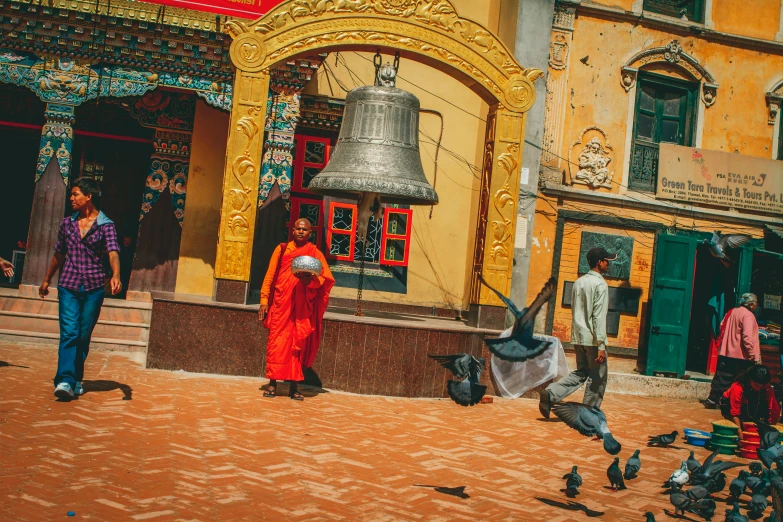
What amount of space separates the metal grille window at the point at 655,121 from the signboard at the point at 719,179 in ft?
0.73

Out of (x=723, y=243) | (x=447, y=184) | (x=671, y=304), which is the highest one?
(x=447, y=184)

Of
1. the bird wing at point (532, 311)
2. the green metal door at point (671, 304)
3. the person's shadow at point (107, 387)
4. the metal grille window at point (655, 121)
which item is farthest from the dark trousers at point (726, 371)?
the person's shadow at point (107, 387)

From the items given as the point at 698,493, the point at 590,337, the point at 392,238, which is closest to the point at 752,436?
the point at 590,337

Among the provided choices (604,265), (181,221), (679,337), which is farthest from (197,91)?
(679,337)

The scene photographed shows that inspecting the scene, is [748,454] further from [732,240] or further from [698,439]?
[732,240]

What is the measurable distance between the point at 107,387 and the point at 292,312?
6.44ft

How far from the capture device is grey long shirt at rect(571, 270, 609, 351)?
8727mm

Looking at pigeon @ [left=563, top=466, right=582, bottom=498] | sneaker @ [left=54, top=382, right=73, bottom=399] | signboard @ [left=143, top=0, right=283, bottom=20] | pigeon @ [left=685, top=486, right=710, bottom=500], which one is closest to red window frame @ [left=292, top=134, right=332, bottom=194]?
signboard @ [left=143, top=0, right=283, bottom=20]

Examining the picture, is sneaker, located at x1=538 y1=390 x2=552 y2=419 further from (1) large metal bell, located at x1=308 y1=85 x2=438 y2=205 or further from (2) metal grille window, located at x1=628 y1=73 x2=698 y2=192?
(2) metal grille window, located at x1=628 y1=73 x2=698 y2=192

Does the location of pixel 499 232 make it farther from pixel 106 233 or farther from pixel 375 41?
pixel 106 233

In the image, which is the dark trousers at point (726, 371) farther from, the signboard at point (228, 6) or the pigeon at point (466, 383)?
the signboard at point (228, 6)

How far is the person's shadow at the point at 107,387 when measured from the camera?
7806 millimetres

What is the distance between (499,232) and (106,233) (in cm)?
490

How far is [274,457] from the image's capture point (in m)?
6.05
